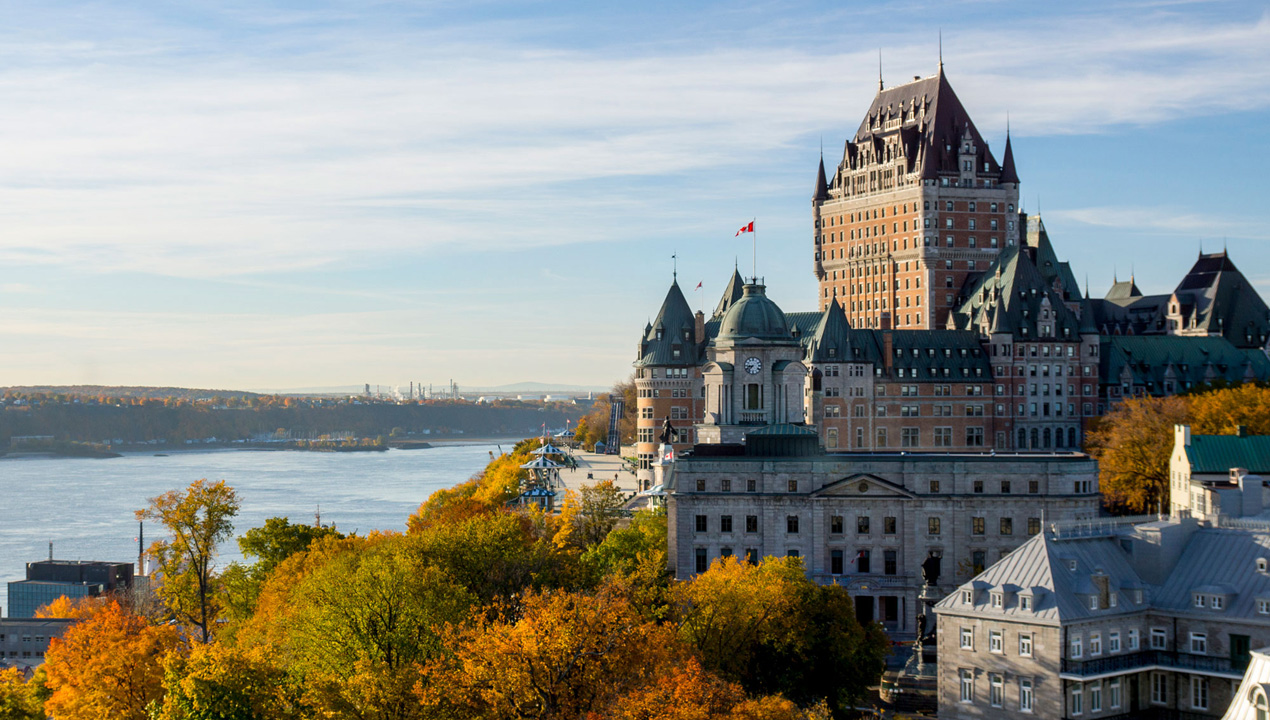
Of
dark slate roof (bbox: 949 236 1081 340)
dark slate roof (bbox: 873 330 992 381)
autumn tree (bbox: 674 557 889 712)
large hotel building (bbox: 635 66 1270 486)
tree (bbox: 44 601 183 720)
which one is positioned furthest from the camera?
dark slate roof (bbox: 949 236 1081 340)

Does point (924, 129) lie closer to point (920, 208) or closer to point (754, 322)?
point (920, 208)

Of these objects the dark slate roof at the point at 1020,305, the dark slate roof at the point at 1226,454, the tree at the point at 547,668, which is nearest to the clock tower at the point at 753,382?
the dark slate roof at the point at 1226,454

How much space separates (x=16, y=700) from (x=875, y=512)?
51.6 metres

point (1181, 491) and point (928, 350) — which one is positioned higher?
point (928, 350)

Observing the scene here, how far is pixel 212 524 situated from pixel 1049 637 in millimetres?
51667

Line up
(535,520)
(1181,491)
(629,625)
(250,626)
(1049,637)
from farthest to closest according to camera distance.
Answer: (535,520) → (1181,491) → (250,626) → (1049,637) → (629,625)

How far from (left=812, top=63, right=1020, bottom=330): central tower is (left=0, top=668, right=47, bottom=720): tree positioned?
116776 mm

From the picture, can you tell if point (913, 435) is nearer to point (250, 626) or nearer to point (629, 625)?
point (250, 626)

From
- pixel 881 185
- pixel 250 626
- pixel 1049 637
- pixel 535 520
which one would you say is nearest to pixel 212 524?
pixel 250 626

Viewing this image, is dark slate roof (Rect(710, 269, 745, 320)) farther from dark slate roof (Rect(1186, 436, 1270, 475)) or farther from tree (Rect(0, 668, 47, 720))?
tree (Rect(0, 668, 47, 720))

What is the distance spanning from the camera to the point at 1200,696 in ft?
219

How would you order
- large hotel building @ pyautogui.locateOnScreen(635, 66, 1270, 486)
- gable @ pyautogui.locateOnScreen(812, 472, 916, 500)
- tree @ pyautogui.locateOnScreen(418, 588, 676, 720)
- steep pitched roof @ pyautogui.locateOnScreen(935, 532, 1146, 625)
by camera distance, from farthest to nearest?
1. large hotel building @ pyautogui.locateOnScreen(635, 66, 1270, 486)
2. gable @ pyautogui.locateOnScreen(812, 472, 916, 500)
3. steep pitched roof @ pyautogui.locateOnScreen(935, 532, 1146, 625)
4. tree @ pyautogui.locateOnScreen(418, 588, 676, 720)

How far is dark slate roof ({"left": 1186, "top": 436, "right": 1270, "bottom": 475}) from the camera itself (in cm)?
10388

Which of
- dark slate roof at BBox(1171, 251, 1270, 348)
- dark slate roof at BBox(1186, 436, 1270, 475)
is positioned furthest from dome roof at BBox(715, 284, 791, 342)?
dark slate roof at BBox(1171, 251, 1270, 348)
